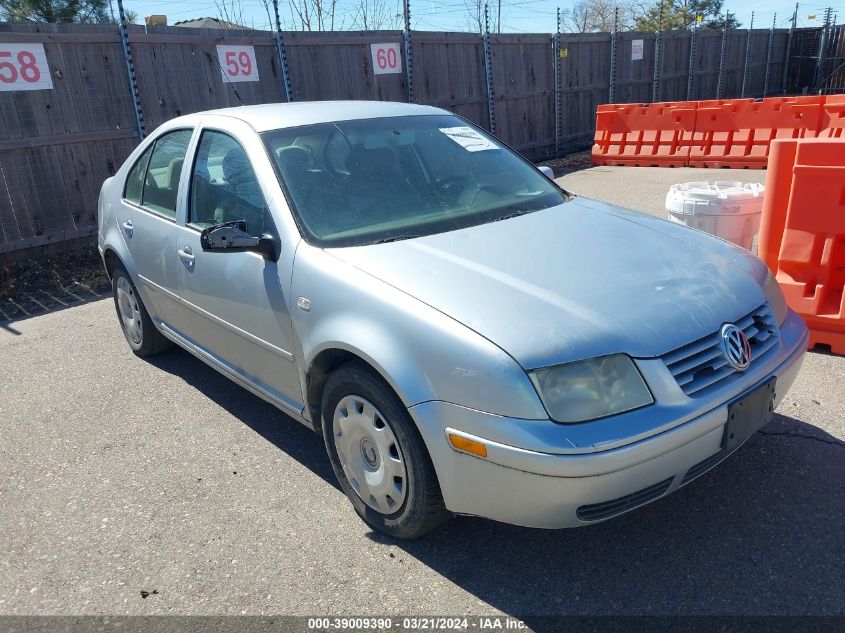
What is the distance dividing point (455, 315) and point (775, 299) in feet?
5.05

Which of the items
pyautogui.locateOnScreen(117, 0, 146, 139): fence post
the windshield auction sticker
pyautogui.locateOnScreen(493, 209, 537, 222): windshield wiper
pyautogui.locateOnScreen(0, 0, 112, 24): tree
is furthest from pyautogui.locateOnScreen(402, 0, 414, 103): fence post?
pyautogui.locateOnScreen(0, 0, 112, 24): tree

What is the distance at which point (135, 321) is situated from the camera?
5070mm

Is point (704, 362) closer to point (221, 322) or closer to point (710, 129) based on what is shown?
point (221, 322)

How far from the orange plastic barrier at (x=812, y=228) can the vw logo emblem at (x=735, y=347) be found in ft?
6.68

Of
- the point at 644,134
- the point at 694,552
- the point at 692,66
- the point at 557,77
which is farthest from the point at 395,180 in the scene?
the point at 692,66

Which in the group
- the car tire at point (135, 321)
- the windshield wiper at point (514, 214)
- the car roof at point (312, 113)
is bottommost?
the car tire at point (135, 321)

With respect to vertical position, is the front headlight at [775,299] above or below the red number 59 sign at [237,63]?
below

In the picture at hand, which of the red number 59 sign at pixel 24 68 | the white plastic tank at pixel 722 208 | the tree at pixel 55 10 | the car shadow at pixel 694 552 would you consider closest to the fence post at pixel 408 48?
the red number 59 sign at pixel 24 68

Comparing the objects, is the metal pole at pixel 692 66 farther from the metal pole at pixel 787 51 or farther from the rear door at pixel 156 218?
the rear door at pixel 156 218

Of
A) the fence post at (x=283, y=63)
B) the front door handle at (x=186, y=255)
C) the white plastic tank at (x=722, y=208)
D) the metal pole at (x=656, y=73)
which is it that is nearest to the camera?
the front door handle at (x=186, y=255)

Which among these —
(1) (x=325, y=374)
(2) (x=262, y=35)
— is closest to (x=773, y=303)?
(1) (x=325, y=374)

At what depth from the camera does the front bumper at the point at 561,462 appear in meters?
2.22

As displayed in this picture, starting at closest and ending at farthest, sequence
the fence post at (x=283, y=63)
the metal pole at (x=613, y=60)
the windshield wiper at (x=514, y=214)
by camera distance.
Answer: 1. the windshield wiper at (x=514, y=214)
2. the fence post at (x=283, y=63)
3. the metal pole at (x=613, y=60)

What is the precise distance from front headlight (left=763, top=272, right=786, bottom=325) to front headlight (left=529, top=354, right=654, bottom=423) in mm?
993
